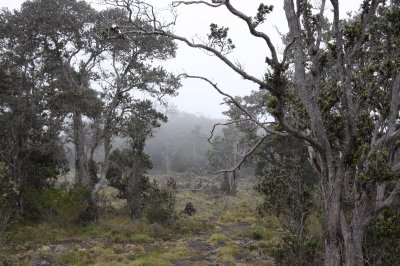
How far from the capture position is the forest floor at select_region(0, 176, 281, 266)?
12.3 metres

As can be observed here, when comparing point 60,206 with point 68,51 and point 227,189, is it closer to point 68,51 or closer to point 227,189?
point 68,51

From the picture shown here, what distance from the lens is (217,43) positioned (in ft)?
24.1

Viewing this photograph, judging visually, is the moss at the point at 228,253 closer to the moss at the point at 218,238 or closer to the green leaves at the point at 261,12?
the moss at the point at 218,238

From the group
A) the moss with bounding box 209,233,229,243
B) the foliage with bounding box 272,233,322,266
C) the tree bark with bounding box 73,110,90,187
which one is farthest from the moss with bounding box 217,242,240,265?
the tree bark with bounding box 73,110,90,187

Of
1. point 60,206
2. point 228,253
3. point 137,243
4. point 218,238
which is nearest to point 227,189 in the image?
point 218,238

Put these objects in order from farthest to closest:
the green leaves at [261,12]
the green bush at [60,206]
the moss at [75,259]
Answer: the green bush at [60,206], the moss at [75,259], the green leaves at [261,12]

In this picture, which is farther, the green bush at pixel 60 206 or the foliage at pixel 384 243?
the green bush at pixel 60 206

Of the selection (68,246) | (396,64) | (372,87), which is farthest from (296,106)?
(68,246)

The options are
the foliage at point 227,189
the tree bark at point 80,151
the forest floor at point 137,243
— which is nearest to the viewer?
the forest floor at point 137,243

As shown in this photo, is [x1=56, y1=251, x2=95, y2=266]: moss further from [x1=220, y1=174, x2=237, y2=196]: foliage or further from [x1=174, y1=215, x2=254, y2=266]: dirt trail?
[x1=220, y1=174, x2=237, y2=196]: foliage

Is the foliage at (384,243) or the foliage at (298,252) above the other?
the foliage at (384,243)

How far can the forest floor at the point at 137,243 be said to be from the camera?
12.3 m

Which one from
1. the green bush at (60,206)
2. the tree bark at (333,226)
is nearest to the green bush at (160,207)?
the green bush at (60,206)

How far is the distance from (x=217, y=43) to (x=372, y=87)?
10.8 ft
